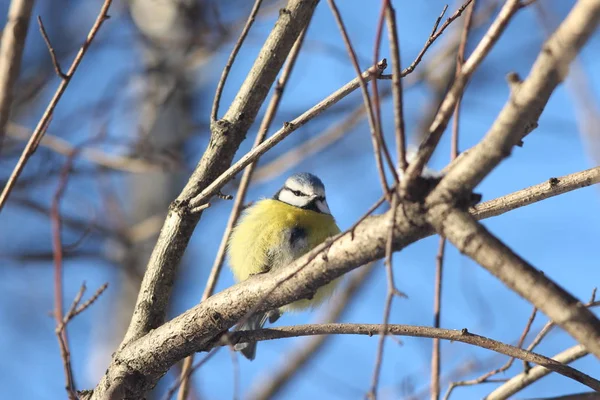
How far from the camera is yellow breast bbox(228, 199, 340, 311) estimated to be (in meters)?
2.49

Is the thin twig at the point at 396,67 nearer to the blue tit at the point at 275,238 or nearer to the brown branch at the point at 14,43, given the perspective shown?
the brown branch at the point at 14,43

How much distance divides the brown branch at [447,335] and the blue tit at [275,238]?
802 millimetres

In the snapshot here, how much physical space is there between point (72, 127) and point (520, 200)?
3.68 meters

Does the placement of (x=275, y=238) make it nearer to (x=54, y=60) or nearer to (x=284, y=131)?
(x=284, y=131)

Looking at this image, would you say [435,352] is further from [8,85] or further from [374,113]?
[8,85]

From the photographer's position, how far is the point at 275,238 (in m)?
2.51

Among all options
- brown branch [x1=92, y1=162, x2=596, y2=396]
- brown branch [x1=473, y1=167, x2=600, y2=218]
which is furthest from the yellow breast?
brown branch [x1=473, y1=167, x2=600, y2=218]

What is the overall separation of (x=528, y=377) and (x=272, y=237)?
1.11 m

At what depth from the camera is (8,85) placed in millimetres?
1393

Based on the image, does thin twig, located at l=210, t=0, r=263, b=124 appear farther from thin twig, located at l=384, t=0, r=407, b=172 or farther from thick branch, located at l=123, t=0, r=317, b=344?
thin twig, located at l=384, t=0, r=407, b=172

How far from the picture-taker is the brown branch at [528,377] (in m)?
1.61

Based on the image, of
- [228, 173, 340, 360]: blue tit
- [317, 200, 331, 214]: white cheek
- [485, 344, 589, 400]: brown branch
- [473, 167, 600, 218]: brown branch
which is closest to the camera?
[473, 167, 600, 218]: brown branch

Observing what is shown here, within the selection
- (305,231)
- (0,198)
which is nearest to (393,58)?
(0,198)

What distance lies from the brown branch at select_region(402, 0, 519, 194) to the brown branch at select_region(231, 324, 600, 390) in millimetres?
508
